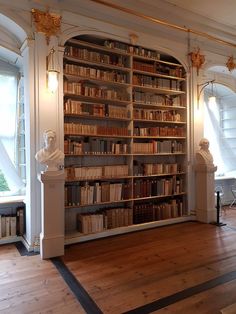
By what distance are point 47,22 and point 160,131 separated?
8.62 ft

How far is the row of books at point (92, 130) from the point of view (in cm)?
392

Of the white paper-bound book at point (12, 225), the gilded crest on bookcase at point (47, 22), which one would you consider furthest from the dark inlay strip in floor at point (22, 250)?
the gilded crest on bookcase at point (47, 22)

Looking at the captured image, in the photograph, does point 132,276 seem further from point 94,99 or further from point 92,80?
point 92,80

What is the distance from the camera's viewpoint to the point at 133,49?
4.46 metres

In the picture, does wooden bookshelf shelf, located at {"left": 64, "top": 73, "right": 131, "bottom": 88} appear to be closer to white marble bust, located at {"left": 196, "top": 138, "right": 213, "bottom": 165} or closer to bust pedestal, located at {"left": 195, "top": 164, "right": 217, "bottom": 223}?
white marble bust, located at {"left": 196, "top": 138, "right": 213, "bottom": 165}

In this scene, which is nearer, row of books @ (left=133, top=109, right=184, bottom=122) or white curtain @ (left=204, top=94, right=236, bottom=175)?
row of books @ (left=133, top=109, right=184, bottom=122)

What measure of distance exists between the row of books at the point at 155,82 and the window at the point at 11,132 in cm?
205

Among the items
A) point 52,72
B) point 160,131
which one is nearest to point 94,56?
point 52,72

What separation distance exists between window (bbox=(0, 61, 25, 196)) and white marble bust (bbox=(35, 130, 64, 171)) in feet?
3.61

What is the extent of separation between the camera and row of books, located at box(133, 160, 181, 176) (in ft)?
15.2

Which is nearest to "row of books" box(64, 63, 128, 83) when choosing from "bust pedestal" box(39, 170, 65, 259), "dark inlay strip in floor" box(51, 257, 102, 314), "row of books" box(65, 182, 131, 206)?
"bust pedestal" box(39, 170, 65, 259)

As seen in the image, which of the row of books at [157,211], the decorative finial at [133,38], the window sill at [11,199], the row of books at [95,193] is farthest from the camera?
the row of books at [157,211]

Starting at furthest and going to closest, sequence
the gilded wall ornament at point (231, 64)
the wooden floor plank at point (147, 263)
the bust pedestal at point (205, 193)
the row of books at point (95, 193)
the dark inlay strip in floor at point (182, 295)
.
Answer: the gilded wall ornament at point (231, 64) → the bust pedestal at point (205, 193) → the row of books at point (95, 193) → the wooden floor plank at point (147, 263) → the dark inlay strip in floor at point (182, 295)

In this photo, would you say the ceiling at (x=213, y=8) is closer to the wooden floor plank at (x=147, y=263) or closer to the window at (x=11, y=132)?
the window at (x=11, y=132)
